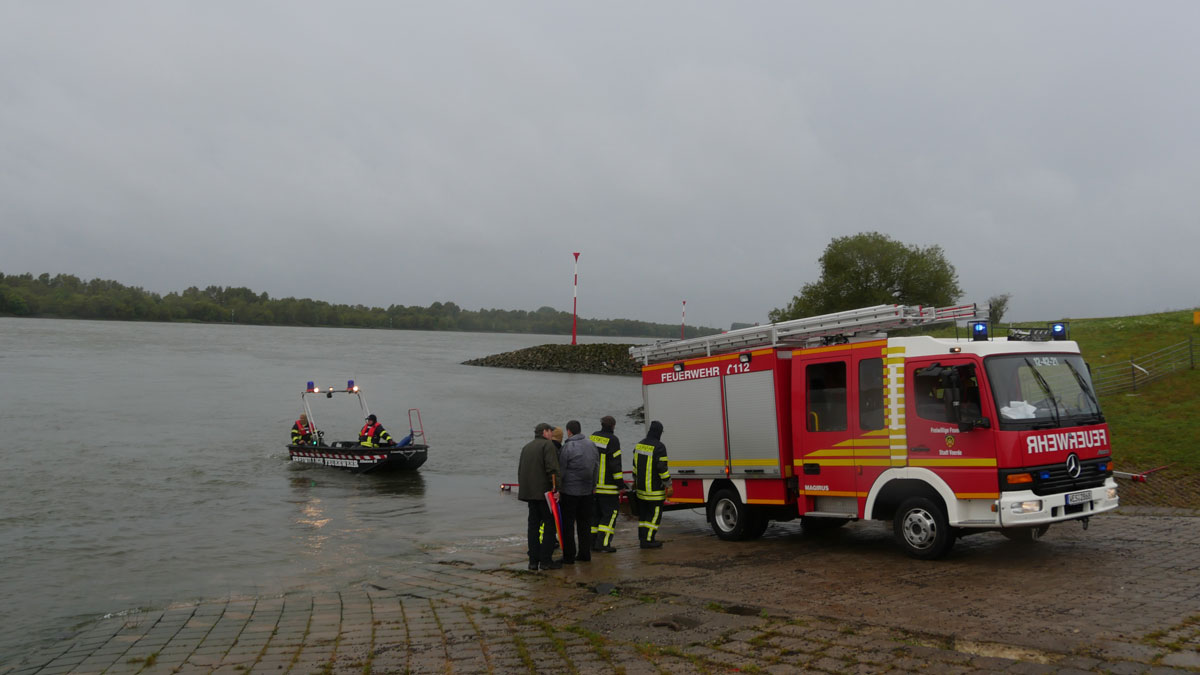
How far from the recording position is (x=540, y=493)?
10219 mm

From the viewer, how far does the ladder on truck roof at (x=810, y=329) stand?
1016cm

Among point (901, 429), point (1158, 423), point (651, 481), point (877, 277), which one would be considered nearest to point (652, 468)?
point (651, 481)

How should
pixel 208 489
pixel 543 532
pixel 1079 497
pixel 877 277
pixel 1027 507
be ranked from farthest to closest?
pixel 877 277 → pixel 208 489 → pixel 543 532 → pixel 1079 497 → pixel 1027 507

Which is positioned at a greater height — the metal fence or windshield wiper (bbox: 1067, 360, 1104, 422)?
windshield wiper (bbox: 1067, 360, 1104, 422)

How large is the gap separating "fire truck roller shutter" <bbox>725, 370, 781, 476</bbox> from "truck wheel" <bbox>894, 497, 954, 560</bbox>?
6.40 ft

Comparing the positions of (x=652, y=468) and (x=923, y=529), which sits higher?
(x=652, y=468)

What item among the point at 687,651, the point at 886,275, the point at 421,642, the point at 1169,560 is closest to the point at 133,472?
the point at 421,642

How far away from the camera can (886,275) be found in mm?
67812

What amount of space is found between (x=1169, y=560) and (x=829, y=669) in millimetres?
5154

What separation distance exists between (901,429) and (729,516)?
3.32 meters

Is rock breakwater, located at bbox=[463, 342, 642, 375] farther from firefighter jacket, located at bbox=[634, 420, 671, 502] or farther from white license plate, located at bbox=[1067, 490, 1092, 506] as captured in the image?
white license plate, located at bbox=[1067, 490, 1092, 506]

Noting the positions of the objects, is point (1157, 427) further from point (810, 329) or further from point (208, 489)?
point (208, 489)

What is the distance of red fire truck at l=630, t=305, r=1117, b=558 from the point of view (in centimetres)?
891

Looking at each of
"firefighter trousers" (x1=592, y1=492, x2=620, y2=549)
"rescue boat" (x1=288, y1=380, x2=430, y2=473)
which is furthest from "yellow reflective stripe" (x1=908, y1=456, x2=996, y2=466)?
"rescue boat" (x1=288, y1=380, x2=430, y2=473)
